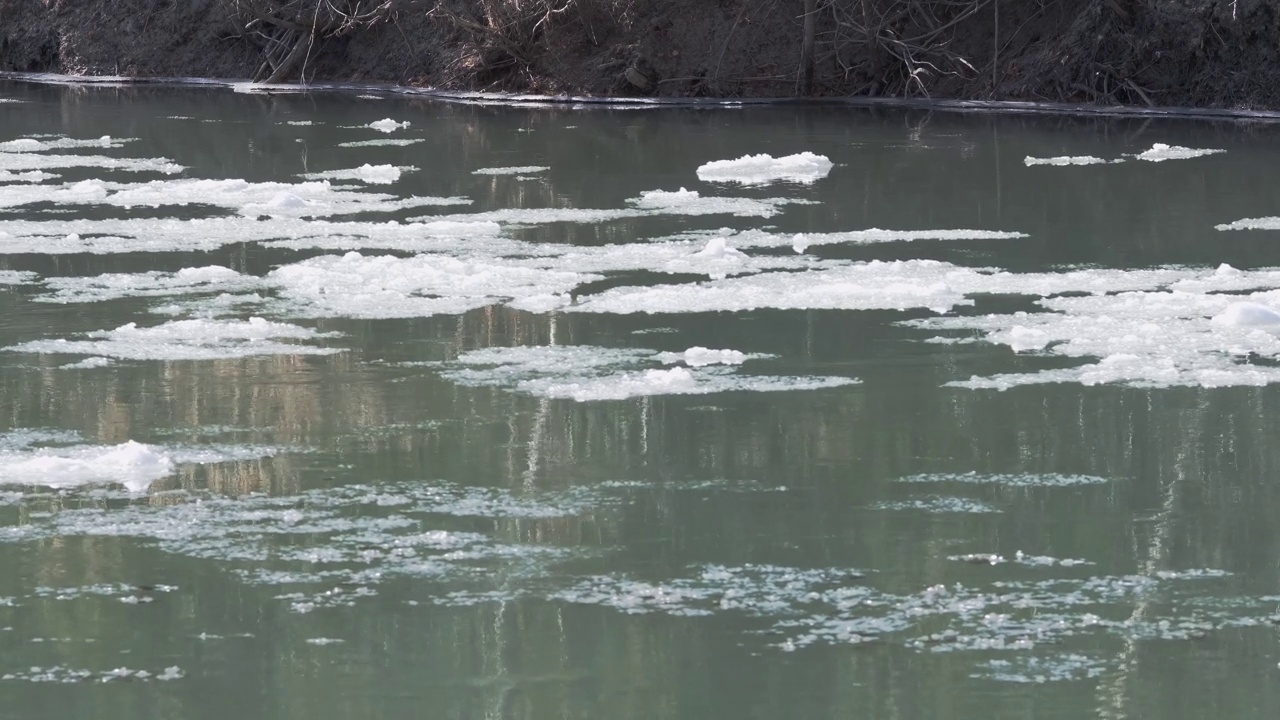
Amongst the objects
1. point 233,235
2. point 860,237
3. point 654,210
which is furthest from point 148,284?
point 860,237

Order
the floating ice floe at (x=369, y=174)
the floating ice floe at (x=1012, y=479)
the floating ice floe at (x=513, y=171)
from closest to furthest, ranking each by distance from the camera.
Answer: the floating ice floe at (x=1012, y=479) < the floating ice floe at (x=369, y=174) < the floating ice floe at (x=513, y=171)

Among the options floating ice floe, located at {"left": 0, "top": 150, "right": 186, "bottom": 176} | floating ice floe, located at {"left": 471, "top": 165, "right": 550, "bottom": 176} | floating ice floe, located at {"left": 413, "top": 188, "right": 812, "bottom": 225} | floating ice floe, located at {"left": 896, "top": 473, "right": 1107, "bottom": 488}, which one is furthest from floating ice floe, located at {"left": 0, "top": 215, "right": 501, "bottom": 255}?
floating ice floe, located at {"left": 896, "top": 473, "right": 1107, "bottom": 488}

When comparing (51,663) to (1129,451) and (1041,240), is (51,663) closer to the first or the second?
(1129,451)

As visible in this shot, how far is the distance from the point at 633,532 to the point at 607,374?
2.06 meters

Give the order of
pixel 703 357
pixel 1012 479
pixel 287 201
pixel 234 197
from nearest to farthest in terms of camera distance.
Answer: pixel 1012 479 < pixel 703 357 < pixel 287 201 < pixel 234 197

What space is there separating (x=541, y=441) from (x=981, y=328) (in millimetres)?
2680

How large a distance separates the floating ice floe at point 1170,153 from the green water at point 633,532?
5319 mm

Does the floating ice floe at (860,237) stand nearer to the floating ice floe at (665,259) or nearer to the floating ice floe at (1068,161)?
the floating ice floe at (665,259)

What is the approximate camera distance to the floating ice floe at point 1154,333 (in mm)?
7570

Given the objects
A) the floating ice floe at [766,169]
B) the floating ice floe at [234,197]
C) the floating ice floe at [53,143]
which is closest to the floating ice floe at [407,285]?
the floating ice floe at [234,197]

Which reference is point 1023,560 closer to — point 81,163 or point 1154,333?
point 1154,333

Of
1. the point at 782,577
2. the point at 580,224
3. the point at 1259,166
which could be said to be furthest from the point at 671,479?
the point at 1259,166

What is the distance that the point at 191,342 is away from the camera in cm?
860

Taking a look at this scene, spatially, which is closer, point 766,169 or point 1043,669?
point 1043,669
